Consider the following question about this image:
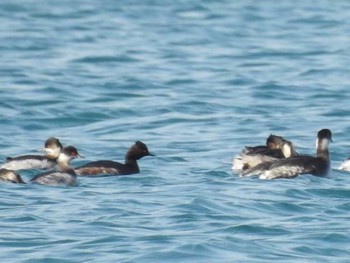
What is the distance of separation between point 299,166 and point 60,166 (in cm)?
292

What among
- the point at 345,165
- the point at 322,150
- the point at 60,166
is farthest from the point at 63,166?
the point at 345,165

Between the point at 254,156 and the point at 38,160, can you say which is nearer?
the point at 254,156

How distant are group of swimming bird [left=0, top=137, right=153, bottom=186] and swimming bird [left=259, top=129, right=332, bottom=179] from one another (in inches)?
71.0

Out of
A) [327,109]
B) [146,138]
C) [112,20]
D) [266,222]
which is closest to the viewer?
[266,222]

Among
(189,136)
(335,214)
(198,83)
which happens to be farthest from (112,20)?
(335,214)

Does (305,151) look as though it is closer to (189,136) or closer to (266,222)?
(189,136)

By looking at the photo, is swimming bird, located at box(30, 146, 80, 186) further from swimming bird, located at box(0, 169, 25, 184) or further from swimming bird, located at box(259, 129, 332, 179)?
swimming bird, located at box(259, 129, 332, 179)

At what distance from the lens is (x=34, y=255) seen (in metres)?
13.5

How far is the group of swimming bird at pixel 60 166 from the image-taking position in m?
17.2

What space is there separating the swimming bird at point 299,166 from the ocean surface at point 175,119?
152 mm

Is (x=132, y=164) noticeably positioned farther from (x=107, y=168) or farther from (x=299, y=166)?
(x=299, y=166)

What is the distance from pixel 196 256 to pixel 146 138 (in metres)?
9.08

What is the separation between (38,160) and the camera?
18984 mm

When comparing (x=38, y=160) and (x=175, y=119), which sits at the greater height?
(x=175, y=119)
